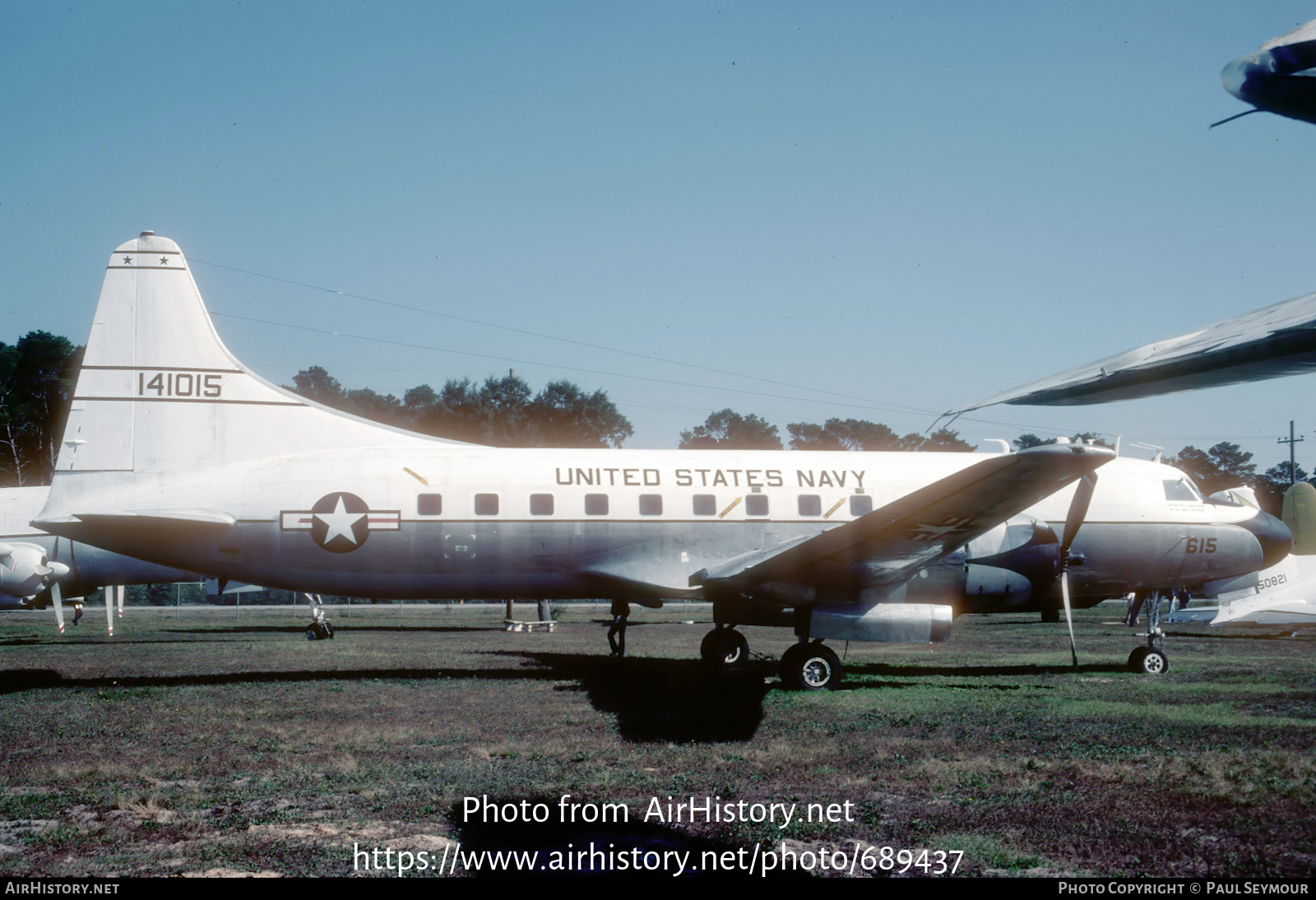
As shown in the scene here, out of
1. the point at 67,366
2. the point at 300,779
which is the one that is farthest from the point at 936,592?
the point at 67,366

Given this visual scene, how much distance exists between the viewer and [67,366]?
191 feet

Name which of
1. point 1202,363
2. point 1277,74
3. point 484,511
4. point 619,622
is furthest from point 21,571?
point 1277,74

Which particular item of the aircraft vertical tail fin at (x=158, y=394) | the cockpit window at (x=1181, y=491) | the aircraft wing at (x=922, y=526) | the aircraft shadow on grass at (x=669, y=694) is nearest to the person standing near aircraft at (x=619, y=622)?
the aircraft shadow on grass at (x=669, y=694)

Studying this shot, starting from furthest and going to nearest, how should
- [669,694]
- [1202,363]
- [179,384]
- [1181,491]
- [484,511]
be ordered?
[1181,491] < [484,511] < [179,384] < [669,694] < [1202,363]

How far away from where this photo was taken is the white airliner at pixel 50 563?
22.8 meters

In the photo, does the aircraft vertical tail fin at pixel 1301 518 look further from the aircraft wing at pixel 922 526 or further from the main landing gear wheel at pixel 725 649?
the aircraft wing at pixel 922 526

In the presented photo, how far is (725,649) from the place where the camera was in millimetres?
17391

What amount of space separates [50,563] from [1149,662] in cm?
2687

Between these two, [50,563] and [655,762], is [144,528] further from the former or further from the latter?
[50,563]

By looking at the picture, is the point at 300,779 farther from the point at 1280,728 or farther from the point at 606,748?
the point at 1280,728

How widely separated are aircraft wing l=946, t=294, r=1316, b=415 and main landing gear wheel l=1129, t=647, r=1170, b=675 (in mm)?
15889

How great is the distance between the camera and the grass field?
6652mm

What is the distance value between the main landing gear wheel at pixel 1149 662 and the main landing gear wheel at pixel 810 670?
6.34 metres

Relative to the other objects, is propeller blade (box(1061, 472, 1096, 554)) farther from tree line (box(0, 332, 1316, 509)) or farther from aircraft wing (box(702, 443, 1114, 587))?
tree line (box(0, 332, 1316, 509))
